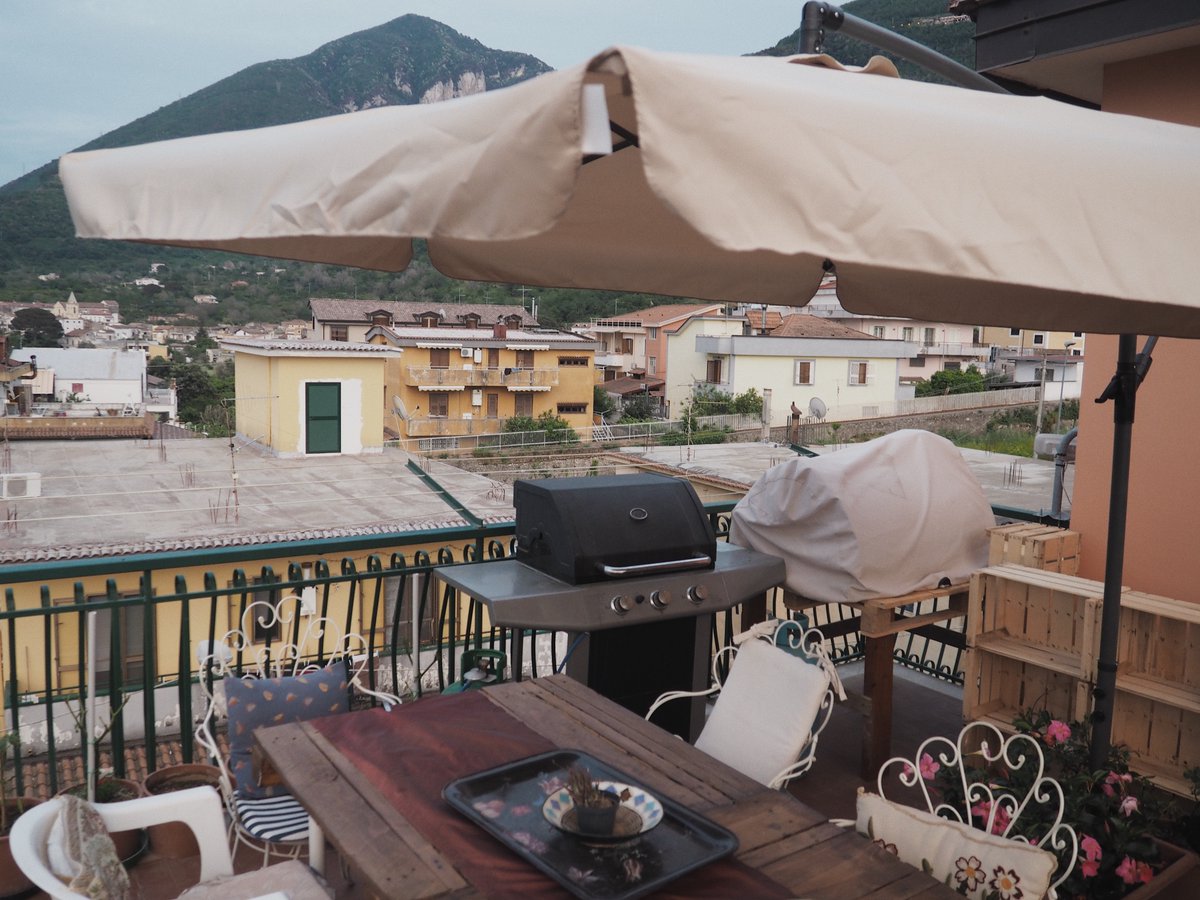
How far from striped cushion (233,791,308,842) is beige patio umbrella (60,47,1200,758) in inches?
64.0

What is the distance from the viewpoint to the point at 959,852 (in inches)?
76.9

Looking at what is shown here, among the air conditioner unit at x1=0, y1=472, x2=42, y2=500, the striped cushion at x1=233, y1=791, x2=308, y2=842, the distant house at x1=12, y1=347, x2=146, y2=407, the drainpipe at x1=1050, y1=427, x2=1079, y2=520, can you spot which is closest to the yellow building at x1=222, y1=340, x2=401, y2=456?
the air conditioner unit at x1=0, y1=472, x2=42, y2=500

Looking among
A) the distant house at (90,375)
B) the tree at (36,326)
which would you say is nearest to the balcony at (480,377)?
the distant house at (90,375)

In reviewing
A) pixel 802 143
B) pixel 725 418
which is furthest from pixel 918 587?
pixel 725 418

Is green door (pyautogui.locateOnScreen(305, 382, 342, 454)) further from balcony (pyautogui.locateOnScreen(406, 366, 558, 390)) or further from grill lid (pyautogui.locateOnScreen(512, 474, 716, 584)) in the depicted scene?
grill lid (pyautogui.locateOnScreen(512, 474, 716, 584))

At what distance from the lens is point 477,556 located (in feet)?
13.2

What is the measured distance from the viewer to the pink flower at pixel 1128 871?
2312 mm

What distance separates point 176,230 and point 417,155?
561 millimetres

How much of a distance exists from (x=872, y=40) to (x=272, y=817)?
149 inches

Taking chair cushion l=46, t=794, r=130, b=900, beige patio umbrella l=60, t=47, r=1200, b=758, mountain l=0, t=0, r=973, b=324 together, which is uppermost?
mountain l=0, t=0, r=973, b=324

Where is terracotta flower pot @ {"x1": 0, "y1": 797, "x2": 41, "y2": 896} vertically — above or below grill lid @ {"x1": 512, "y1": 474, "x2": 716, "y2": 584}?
below

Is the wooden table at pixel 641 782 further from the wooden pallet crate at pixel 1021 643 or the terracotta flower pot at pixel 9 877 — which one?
the wooden pallet crate at pixel 1021 643

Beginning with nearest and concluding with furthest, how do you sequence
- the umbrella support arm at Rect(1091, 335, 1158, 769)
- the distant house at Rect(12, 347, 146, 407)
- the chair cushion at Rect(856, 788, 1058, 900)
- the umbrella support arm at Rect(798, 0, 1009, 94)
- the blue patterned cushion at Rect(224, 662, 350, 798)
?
the chair cushion at Rect(856, 788, 1058, 900)
the umbrella support arm at Rect(1091, 335, 1158, 769)
the blue patterned cushion at Rect(224, 662, 350, 798)
the umbrella support arm at Rect(798, 0, 1009, 94)
the distant house at Rect(12, 347, 146, 407)

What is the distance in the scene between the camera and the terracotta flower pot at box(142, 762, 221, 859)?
9.75 ft
